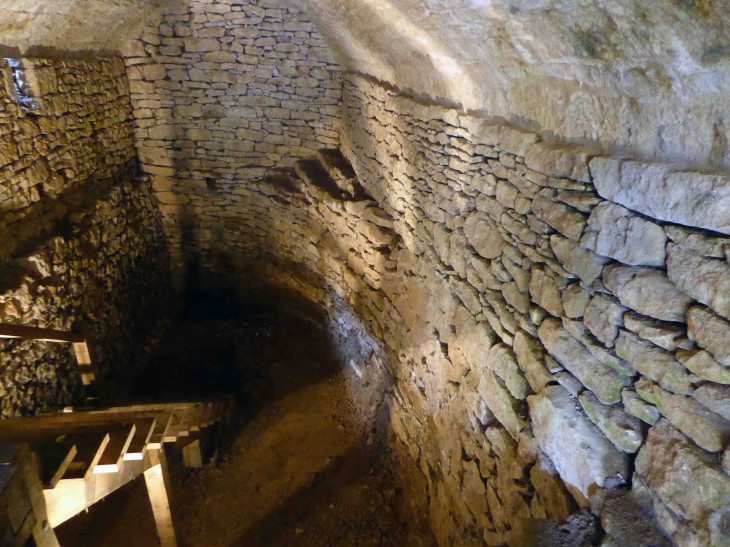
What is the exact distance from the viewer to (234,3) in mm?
6527

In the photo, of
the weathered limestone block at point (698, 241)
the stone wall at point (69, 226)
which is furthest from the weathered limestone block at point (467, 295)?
the stone wall at point (69, 226)

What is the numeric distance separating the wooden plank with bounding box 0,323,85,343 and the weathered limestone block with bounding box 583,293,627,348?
380 centimetres

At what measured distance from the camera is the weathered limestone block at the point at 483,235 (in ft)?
9.98

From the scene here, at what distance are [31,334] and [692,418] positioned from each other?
4.17 metres

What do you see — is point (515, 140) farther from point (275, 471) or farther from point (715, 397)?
point (275, 471)

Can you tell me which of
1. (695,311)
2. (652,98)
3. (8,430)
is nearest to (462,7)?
(652,98)

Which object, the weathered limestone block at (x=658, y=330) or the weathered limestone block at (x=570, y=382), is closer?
the weathered limestone block at (x=658, y=330)

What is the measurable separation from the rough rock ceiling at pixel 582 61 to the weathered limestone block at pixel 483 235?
0.66m

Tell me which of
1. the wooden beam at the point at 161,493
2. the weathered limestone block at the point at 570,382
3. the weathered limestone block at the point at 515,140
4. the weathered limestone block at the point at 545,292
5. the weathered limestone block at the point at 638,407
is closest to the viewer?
the weathered limestone block at the point at 638,407

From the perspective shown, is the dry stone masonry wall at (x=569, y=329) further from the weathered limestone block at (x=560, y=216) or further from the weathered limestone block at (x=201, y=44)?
the weathered limestone block at (x=201, y=44)

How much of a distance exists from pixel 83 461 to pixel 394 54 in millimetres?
3922

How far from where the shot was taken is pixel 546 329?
251cm

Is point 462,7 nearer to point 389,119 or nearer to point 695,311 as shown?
point 695,311

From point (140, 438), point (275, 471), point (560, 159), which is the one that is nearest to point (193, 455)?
point (275, 471)
